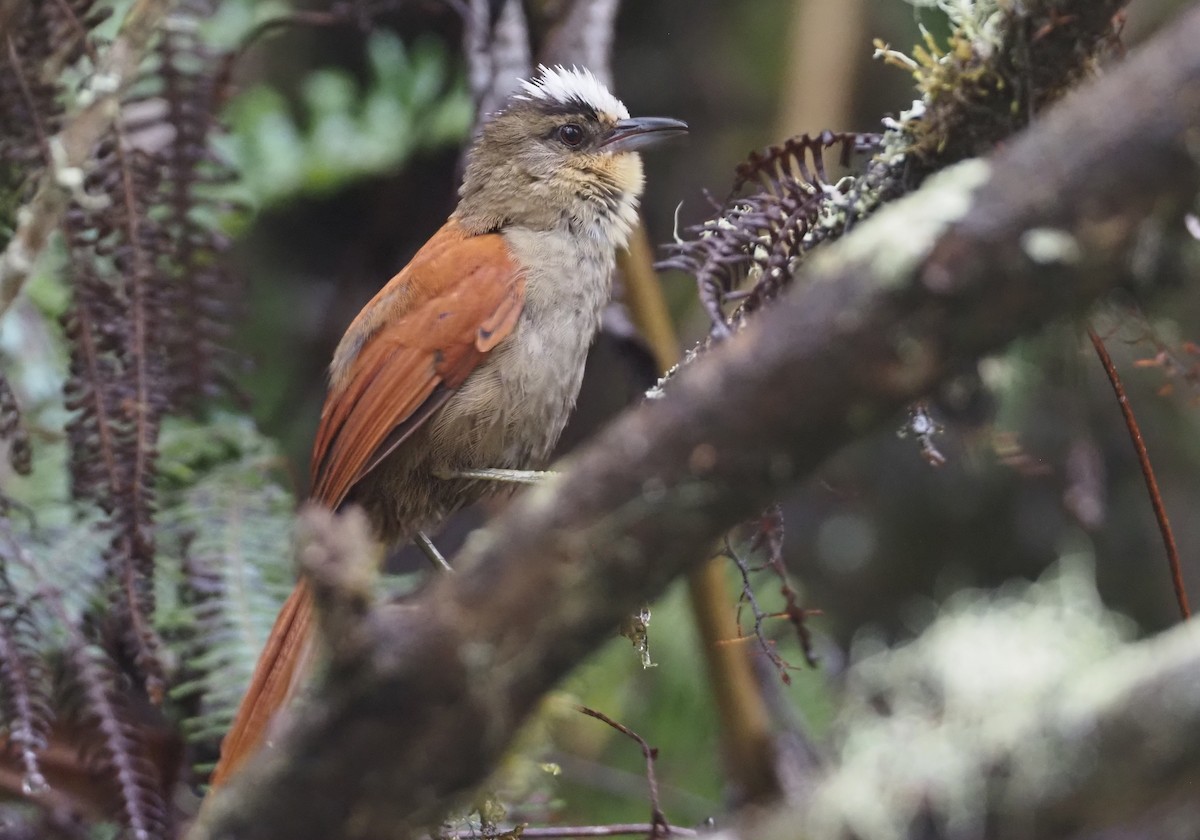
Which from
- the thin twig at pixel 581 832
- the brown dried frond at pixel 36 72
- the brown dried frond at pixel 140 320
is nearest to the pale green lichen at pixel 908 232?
the thin twig at pixel 581 832

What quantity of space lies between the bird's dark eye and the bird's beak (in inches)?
2.4

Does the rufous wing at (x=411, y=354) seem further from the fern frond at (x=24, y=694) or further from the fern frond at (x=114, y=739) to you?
the fern frond at (x=24, y=694)

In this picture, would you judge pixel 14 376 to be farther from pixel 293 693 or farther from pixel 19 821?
pixel 293 693

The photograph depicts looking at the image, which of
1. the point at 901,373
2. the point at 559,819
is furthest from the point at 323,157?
the point at 901,373

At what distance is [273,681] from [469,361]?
743 millimetres

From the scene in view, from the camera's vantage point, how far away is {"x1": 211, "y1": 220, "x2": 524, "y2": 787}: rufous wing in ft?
8.36

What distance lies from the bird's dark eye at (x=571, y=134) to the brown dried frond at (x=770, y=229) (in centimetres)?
123

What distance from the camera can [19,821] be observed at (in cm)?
253

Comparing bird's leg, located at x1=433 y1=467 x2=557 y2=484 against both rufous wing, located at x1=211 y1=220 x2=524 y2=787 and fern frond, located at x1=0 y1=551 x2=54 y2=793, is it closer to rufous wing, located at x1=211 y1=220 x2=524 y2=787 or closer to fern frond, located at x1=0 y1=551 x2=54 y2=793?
rufous wing, located at x1=211 y1=220 x2=524 y2=787

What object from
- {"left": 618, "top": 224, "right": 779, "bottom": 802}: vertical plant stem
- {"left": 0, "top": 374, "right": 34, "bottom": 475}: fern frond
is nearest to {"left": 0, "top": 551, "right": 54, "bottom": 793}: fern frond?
{"left": 0, "top": 374, "right": 34, "bottom": 475}: fern frond

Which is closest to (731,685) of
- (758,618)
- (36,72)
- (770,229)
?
(758,618)

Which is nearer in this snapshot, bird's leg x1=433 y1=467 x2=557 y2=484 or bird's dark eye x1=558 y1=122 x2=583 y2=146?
bird's leg x1=433 y1=467 x2=557 y2=484

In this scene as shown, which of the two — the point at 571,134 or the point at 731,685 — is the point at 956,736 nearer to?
the point at 731,685

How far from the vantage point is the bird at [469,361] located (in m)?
2.56
